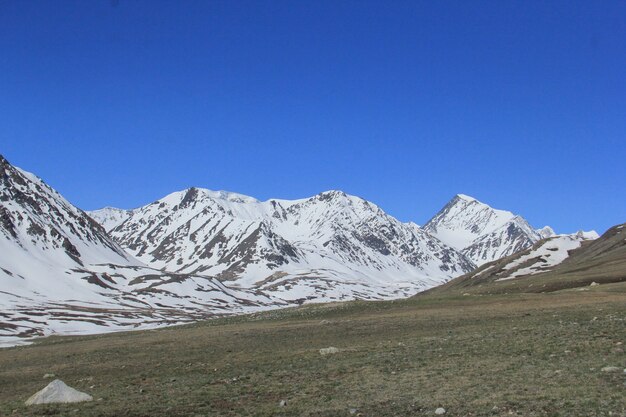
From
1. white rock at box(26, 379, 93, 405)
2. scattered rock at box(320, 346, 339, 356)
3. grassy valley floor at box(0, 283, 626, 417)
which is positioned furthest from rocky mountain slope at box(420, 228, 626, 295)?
white rock at box(26, 379, 93, 405)

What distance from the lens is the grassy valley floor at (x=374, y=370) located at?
887 inches

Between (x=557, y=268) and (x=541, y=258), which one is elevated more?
(x=541, y=258)

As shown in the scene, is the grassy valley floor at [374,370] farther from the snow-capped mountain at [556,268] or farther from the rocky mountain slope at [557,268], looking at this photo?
the snow-capped mountain at [556,268]

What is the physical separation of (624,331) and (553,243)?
559 ft

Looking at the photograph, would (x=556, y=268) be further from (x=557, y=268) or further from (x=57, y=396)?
(x=57, y=396)

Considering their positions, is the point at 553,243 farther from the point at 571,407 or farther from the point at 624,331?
the point at 571,407

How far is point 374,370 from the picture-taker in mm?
30906

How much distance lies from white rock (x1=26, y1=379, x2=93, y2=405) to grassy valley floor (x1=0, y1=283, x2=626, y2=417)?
785 millimetres

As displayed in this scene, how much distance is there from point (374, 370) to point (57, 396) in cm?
1524

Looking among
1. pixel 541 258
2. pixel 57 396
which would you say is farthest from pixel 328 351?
pixel 541 258

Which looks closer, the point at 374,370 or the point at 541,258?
the point at 374,370

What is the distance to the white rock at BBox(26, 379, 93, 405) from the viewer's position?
2688cm

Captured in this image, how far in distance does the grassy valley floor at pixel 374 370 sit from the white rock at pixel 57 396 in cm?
78

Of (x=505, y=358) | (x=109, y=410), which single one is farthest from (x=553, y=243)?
(x=109, y=410)
